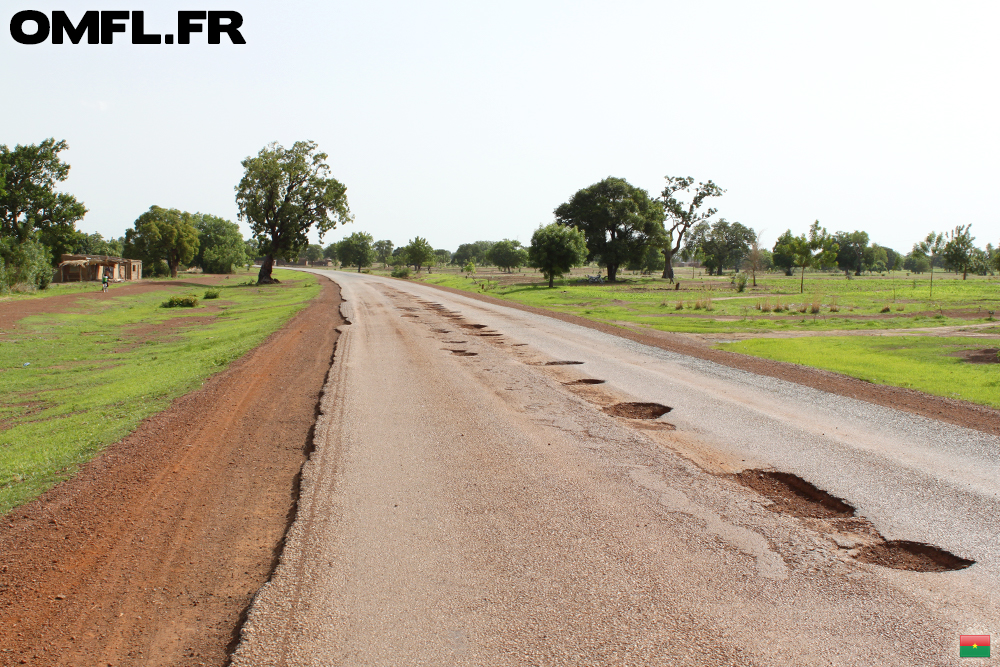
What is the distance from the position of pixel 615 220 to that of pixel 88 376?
59.9m

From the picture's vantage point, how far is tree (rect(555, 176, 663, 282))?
68.1 m

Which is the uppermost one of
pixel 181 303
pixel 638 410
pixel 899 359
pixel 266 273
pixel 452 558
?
pixel 266 273

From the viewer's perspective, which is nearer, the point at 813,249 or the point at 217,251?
the point at 813,249

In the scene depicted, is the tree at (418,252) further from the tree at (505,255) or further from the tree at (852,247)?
the tree at (852,247)

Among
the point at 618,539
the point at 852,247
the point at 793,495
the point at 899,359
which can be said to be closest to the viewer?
the point at 618,539

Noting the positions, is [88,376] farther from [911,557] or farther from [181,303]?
[181,303]

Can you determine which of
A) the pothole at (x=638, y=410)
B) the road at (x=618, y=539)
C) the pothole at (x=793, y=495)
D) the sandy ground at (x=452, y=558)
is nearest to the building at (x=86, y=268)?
the sandy ground at (x=452, y=558)

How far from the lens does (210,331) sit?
24344mm

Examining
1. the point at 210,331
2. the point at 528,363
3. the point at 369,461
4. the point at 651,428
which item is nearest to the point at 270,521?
the point at 369,461

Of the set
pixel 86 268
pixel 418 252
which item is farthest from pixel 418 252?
pixel 86 268

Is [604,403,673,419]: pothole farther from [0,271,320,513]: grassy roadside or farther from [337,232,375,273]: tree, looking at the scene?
[337,232,375,273]: tree

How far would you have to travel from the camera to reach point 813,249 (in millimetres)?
53906

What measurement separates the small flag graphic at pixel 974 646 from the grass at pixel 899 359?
7.94m

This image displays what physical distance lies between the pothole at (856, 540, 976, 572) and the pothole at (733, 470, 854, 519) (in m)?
0.60
